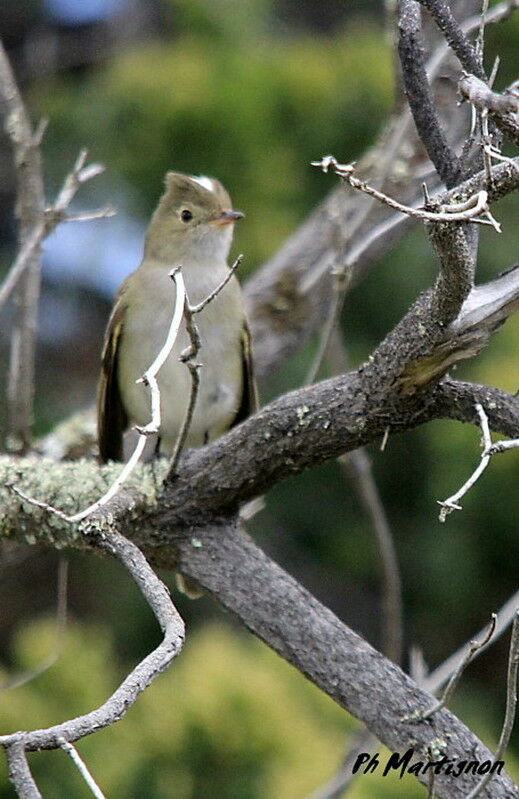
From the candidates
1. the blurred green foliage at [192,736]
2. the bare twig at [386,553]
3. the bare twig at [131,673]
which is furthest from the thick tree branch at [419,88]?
the blurred green foliage at [192,736]

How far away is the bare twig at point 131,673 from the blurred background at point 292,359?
1.79 m

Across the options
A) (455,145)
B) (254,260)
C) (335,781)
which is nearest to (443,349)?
(335,781)

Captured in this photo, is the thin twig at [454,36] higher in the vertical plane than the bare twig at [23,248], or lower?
higher

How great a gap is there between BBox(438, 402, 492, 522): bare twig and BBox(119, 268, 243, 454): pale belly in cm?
161

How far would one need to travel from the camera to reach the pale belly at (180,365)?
3830 mm

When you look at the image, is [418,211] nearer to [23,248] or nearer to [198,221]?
[23,248]

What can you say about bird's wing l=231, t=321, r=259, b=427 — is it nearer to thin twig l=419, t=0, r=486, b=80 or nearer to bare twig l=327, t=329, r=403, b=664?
bare twig l=327, t=329, r=403, b=664

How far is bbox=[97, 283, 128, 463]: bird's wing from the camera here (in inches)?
153

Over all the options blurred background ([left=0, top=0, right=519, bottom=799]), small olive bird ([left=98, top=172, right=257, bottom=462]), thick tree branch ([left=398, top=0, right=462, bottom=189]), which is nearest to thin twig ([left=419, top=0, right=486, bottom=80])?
thick tree branch ([left=398, top=0, right=462, bottom=189])

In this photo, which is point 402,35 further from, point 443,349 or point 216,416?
point 216,416

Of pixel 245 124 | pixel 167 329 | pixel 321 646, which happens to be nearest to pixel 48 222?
pixel 167 329

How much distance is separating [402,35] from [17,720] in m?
2.51

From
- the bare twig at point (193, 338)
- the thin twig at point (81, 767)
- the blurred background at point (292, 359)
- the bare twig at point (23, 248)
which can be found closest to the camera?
the thin twig at point (81, 767)

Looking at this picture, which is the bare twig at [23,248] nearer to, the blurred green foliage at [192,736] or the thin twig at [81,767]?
the blurred green foliage at [192,736]
